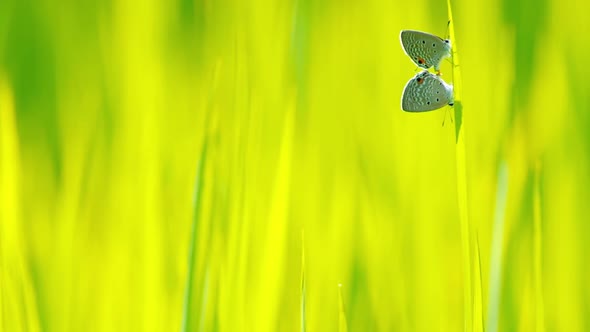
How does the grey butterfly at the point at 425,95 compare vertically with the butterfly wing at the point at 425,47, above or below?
below

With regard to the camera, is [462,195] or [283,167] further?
[283,167]

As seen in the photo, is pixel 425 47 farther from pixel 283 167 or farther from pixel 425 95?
pixel 283 167

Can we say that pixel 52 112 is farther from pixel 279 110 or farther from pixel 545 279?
pixel 545 279

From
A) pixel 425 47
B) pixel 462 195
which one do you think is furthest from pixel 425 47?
pixel 462 195

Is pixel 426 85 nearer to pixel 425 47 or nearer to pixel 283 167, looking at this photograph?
pixel 425 47

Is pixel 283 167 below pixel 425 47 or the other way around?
below
